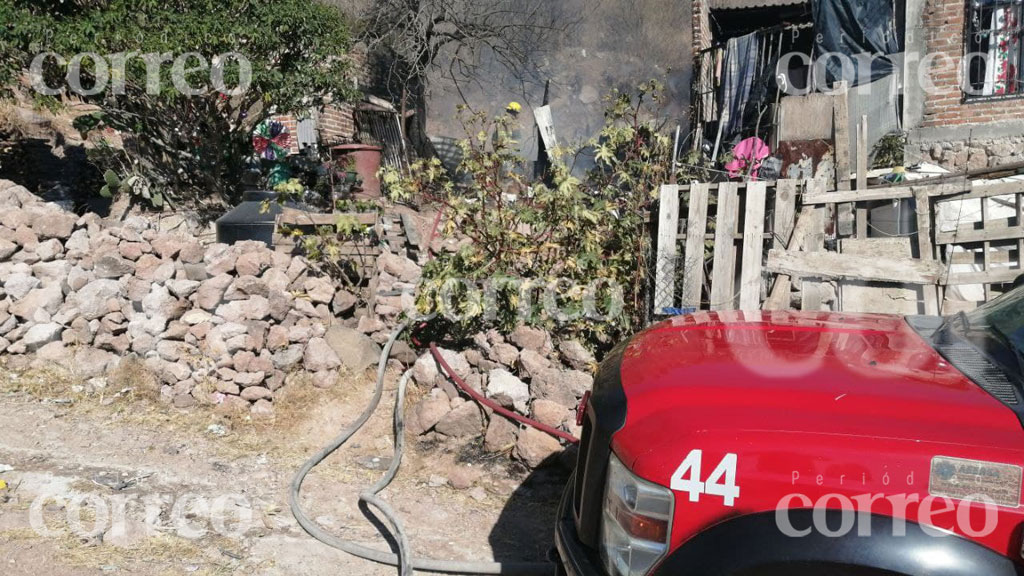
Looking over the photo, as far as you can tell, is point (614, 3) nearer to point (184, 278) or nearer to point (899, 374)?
point (184, 278)

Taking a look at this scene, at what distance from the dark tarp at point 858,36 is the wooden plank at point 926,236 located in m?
6.29

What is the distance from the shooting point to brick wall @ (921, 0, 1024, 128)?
376 inches

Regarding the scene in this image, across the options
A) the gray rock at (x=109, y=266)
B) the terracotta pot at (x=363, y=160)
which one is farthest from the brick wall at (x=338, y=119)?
the gray rock at (x=109, y=266)

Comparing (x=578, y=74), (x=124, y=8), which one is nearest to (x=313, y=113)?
(x=124, y=8)

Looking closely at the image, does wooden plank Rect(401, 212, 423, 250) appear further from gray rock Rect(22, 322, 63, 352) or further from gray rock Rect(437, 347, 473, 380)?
gray rock Rect(22, 322, 63, 352)

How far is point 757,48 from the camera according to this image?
11367 mm

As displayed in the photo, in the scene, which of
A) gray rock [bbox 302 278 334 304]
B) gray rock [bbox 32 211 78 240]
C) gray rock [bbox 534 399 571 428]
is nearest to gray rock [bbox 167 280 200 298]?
gray rock [bbox 302 278 334 304]

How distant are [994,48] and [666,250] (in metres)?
7.21

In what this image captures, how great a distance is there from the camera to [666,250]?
5.27m

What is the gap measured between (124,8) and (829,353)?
740cm

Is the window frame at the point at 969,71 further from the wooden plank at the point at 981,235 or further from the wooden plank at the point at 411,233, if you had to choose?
the wooden plank at the point at 411,233

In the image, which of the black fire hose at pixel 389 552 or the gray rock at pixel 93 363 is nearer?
the black fire hose at pixel 389 552

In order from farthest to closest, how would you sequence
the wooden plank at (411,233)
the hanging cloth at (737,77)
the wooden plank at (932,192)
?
the hanging cloth at (737,77) → the wooden plank at (411,233) → the wooden plank at (932,192)

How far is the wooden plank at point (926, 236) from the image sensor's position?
4.70 metres
